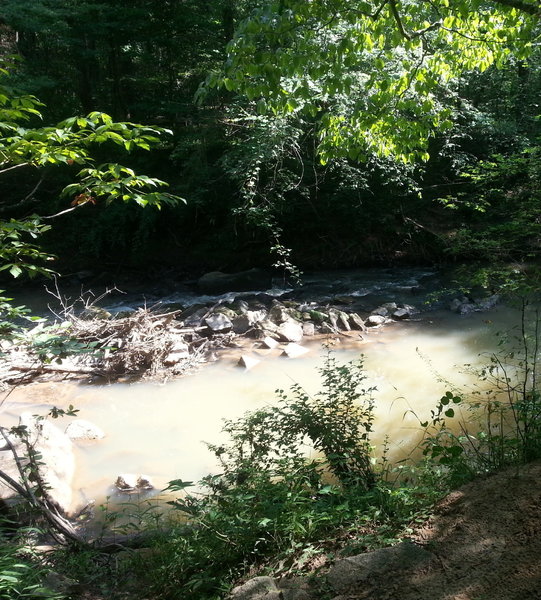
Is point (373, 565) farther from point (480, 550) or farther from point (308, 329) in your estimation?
point (308, 329)

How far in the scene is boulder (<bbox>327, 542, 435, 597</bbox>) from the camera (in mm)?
2141

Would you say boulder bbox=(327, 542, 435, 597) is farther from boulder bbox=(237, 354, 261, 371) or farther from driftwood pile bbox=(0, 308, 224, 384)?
driftwood pile bbox=(0, 308, 224, 384)

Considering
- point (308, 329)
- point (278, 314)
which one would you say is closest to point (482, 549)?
point (308, 329)

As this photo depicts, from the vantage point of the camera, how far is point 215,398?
7094 mm

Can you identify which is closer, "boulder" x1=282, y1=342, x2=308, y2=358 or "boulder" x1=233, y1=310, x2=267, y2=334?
"boulder" x1=282, y1=342, x2=308, y2=358

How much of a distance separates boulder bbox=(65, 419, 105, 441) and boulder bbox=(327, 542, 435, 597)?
458cm

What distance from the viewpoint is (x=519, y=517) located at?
2283 millimetres

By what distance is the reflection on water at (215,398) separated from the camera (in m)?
5.46

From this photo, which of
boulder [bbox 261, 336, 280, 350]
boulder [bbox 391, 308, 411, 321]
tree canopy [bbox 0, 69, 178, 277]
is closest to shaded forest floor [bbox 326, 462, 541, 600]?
tree canopy [bbox 0, 69, 178, 277]

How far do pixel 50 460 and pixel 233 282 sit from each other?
8.37m

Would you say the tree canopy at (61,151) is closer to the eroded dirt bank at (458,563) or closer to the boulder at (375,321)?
the eroded dirt bank at (458,563)

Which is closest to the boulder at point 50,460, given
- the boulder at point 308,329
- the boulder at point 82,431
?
the boulder at point 82,431

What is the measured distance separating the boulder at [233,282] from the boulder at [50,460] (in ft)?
24.5

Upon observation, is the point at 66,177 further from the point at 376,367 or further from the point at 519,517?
the point at 519,517
